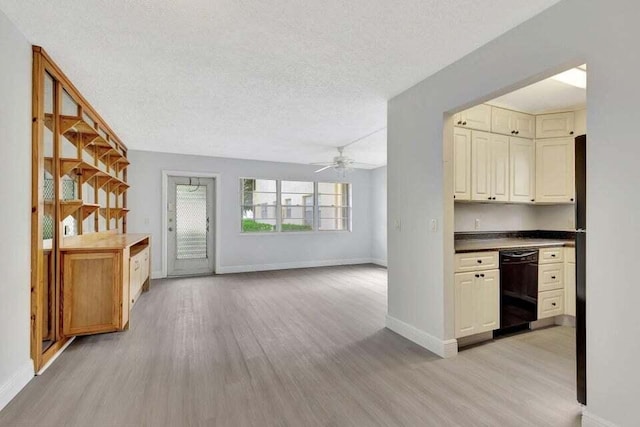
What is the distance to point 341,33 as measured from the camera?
7.09 feet

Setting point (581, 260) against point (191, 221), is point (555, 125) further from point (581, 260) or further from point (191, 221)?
point (191, 221)

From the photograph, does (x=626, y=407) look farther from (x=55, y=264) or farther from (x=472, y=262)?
(x=55, y=264)

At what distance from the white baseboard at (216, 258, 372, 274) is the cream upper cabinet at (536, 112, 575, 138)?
4992 mm

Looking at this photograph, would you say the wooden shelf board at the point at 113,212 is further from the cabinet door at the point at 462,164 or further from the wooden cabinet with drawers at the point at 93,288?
the cabinet door at the point at 462,164

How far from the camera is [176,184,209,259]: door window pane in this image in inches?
247

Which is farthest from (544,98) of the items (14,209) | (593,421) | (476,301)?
(14,209)

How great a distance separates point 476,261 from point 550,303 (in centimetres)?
128

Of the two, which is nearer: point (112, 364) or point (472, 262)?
point (112, 364)

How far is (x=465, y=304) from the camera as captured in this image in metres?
2.84

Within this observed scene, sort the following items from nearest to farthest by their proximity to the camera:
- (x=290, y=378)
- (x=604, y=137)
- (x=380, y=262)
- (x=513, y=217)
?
(x=604, y=137)
(x=290, y=378)
(x=513, y=217)
(x=380, y=262)

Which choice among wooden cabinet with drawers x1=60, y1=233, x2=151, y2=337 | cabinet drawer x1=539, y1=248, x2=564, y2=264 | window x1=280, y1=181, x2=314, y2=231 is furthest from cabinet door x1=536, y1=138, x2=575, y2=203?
wooden cabinet with drawers x1=60, y1=233, x2=151, y2=337

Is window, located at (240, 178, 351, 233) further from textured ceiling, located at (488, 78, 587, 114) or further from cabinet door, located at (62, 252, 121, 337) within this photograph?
textured ceiling, located at (488, 78, 587, 114)

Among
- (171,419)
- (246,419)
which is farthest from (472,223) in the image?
(171,419)

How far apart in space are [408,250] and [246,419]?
2.09 meters
